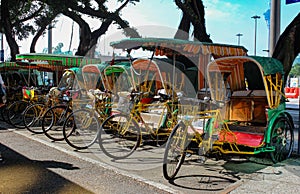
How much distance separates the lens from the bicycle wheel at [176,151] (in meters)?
4.92

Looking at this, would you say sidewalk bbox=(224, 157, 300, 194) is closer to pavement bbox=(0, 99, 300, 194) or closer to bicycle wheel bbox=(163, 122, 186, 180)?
pavement bbox=(0, 99, 300, 194)

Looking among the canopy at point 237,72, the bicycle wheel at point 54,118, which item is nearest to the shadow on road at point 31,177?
the bicycle wheel at point 54,118

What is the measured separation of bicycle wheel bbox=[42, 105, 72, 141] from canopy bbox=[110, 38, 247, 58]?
224cm

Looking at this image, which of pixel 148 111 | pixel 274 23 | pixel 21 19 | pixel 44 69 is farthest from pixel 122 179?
pixel 21 19

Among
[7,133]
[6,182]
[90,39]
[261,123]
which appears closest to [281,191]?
[261,123]

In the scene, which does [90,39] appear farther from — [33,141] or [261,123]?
[261,123]

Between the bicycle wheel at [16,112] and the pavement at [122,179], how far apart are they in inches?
147

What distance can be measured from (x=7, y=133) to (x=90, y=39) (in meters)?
10.3

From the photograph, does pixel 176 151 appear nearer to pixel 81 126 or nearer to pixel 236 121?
pixel 236 121

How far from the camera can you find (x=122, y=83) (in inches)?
392

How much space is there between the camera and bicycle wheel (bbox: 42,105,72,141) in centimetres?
785

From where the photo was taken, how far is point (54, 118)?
821 cm

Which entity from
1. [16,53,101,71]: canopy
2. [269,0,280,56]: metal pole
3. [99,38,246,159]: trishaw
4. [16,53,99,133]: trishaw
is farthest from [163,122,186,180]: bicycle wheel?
[16,53,101,71]: canopy

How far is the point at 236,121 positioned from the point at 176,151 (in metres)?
2.31
